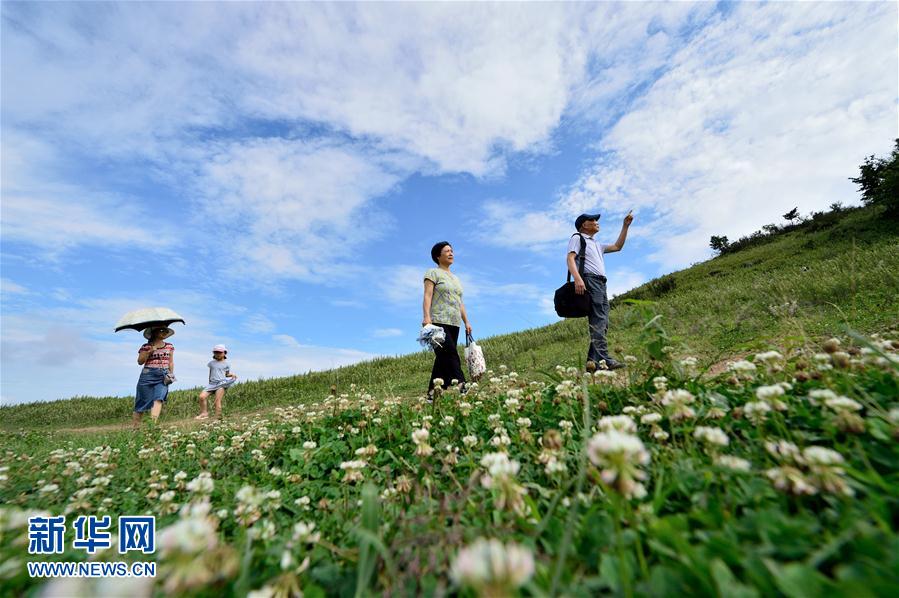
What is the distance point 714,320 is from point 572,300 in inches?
214

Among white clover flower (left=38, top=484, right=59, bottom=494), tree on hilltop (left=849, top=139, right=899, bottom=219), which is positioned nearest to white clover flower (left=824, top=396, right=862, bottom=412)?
white clover flower (left=38, top=484, right=59, bottom=494)

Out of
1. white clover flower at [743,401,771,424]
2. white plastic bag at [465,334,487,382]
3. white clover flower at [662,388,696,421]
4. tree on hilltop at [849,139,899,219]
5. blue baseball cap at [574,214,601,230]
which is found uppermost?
tree on hilltop at [849,139,899,219]

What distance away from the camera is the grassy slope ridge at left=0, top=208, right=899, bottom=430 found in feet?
26.1

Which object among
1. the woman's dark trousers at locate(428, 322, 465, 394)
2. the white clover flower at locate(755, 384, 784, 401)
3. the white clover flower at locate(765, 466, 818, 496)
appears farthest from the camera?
the woman's dark trousers at locate(428, 322, 465, 394)

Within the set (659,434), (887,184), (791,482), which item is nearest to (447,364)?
(659,434)

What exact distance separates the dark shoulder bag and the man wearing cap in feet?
0.22

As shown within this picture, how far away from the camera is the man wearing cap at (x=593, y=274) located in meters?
7.12

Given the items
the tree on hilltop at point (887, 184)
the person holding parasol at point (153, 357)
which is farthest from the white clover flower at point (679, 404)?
the tree on hilltop at point (887, 184)

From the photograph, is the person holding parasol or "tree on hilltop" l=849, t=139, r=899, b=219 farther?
"tree on hilltop" l=849, t=139, r=899, b=219

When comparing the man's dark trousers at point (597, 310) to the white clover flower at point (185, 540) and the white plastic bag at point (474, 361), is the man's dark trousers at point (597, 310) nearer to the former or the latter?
the white plastic bag at point (474, 361)

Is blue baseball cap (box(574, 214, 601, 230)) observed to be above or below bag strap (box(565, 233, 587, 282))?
above

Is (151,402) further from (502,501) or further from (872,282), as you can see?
(872,282)

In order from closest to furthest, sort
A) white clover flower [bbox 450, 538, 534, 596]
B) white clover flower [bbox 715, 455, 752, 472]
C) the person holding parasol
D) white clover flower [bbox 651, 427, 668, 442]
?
1. white clover flower [bbox 450, 538, 534, 596]
2. white clover flower [bbox 715, 455, 752, 472]
3. white clover flower [bbox 651, 427, 668, 442]
4. the person holding parasol

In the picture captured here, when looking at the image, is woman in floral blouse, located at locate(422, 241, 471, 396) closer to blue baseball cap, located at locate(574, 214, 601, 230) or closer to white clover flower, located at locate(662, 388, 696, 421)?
blue baseball cap, located at locate(574, 214, 601, 230)
